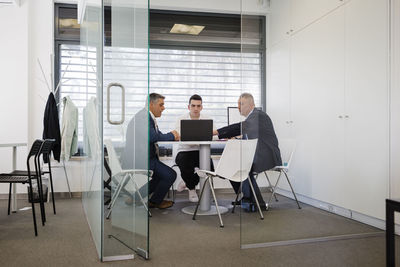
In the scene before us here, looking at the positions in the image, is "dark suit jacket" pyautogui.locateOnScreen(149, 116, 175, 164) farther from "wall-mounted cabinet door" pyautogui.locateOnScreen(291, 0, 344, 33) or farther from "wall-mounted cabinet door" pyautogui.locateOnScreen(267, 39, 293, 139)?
"wall-mounted cabinet door" pyautogui.locateOnScreen(291, 0, 344, 33)

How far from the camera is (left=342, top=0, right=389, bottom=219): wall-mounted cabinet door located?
11.0ft

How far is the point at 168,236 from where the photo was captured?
331 centimetres

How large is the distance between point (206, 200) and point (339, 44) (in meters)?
2.21

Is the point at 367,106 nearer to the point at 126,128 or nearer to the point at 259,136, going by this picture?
the point at 259,136

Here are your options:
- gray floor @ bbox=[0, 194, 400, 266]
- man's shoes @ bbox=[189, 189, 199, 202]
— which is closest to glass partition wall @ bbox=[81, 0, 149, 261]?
gray floor @ bbox=[0, 194, 400, 266]

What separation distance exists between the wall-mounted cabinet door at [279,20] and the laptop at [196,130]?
1.54 m

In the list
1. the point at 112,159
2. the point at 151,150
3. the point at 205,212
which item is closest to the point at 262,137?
the point at 112,159

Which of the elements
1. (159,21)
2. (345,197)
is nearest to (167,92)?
(159,21)

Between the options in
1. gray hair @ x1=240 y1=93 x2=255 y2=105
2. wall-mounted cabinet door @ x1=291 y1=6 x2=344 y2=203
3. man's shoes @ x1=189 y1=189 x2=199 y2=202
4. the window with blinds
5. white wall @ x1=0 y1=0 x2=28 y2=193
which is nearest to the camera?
gray hair @ x1=240 y1=93 x2=255 y2=105

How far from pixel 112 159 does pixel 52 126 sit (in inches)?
103

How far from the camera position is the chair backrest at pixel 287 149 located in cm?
314

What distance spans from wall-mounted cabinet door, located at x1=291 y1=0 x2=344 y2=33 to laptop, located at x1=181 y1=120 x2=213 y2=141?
5.25 feet

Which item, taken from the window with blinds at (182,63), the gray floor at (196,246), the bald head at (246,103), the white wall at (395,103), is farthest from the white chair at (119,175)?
the window with blinds at (182,63)

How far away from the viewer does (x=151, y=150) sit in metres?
4.40
